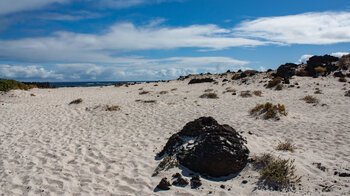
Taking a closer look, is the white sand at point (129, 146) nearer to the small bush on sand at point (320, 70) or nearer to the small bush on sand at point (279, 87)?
the small bush on sand at point (279, 87)

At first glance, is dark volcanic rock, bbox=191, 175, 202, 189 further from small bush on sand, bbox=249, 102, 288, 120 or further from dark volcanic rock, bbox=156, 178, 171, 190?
small bush on sand, bbox=249, 102, 288, 120

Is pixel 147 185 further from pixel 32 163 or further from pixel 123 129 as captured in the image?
pixel 123 129

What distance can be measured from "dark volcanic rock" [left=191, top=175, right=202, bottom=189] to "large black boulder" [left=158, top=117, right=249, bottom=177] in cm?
43

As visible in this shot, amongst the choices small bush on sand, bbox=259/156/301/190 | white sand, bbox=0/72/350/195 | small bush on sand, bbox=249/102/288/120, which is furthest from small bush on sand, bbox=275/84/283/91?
small bush on sand, bbox=259/156/301/190

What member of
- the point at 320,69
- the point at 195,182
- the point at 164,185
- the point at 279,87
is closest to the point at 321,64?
the point at 320,69

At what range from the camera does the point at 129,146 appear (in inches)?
299

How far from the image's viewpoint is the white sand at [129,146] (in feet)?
15.7

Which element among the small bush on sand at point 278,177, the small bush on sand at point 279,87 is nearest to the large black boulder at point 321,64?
the small bush on sand at point 279,87

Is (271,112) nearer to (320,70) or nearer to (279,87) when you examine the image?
(279,87)

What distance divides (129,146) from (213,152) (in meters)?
3.43

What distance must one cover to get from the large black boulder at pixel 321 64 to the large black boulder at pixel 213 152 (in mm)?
27478

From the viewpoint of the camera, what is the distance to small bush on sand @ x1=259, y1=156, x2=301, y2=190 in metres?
4.63

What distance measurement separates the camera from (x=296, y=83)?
23.8 meters

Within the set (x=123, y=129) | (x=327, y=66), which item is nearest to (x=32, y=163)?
(x=123, y=129)
